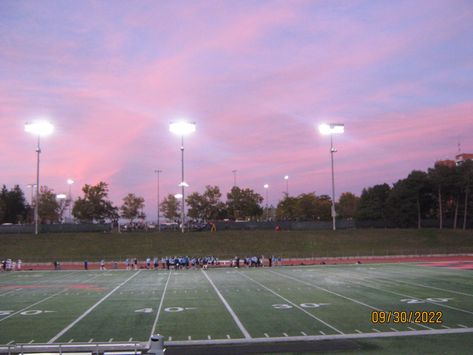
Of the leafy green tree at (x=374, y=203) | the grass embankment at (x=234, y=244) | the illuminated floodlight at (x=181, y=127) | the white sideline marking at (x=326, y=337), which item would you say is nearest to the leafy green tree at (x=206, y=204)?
the leafy green tree at (x=374, y=203)

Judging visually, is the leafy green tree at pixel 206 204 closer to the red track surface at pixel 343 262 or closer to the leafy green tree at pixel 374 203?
the leafy green tree at pixel 374 203

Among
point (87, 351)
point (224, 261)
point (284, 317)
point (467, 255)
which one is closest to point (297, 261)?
point (224, 261)

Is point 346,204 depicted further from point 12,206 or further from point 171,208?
point 12,206

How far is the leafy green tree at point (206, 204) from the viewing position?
103312 mm

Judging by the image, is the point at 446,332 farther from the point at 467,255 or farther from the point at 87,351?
the point at 467,255

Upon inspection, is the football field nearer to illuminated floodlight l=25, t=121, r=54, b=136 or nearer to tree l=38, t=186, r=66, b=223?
illuminated floodlight l=25, t=121, r=54, b=136

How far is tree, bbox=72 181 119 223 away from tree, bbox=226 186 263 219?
87.8 ft

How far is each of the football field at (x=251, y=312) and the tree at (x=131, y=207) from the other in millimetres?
73555

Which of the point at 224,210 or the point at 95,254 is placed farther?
the point at 224,210

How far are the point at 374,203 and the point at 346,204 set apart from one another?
4160cm

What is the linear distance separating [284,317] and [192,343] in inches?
183

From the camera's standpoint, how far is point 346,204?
144375 mm

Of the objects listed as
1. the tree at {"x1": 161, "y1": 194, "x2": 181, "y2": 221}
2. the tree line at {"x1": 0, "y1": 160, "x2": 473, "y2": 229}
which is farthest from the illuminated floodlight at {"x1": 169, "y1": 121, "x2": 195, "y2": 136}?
the tree at {"x1": 161, "y1": 194, "x2": 181, "y2": 221}

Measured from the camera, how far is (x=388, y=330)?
13.9 metres
